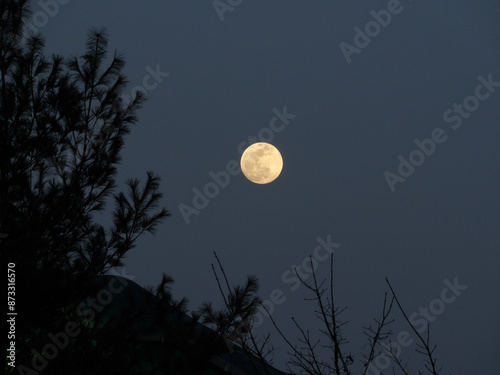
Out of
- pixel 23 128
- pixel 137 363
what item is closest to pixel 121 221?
pixel 23 128

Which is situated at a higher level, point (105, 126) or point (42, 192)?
point (105, 126)

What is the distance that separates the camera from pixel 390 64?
152 m

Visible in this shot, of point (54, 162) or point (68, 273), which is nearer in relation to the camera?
point (68, 273)

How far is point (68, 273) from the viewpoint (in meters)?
4.68

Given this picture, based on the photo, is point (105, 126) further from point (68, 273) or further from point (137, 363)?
point (137, 363)

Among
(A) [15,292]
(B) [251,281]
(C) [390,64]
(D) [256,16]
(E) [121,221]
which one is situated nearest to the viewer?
(A) [15,292]

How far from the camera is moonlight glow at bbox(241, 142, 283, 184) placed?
2438cm

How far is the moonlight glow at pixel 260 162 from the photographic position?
24375mm

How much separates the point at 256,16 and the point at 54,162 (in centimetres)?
20279

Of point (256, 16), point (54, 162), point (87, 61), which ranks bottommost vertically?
point (54, 162)

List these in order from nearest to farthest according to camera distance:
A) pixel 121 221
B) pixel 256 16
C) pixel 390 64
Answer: pixel 121 221 → pixel 390 64 → pixel 256 16

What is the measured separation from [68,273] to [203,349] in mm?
1594

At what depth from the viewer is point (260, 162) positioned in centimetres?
2631

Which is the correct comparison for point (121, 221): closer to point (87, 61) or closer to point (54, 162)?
point (54, 162)
